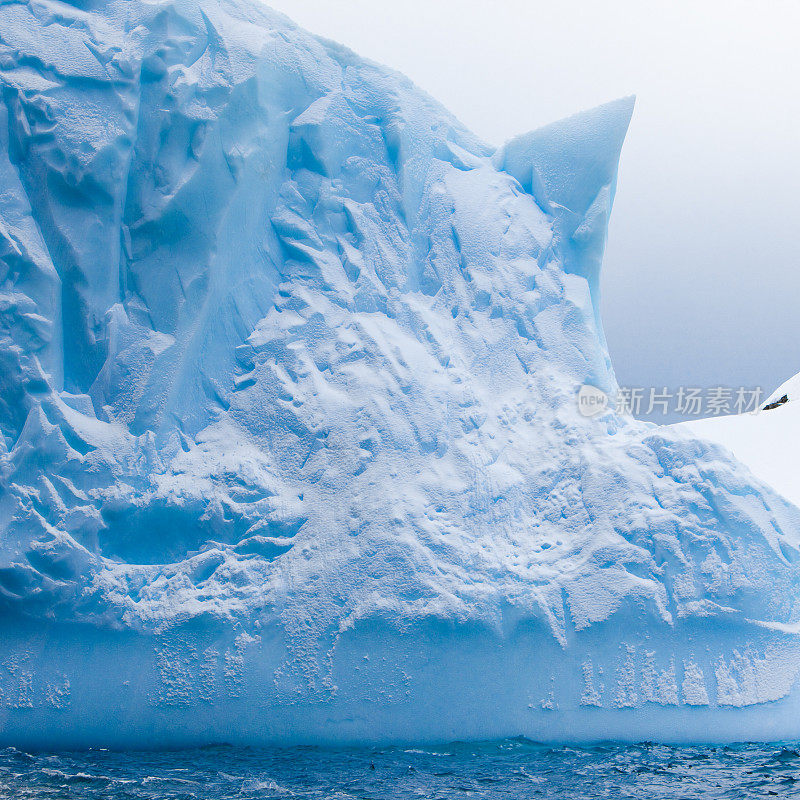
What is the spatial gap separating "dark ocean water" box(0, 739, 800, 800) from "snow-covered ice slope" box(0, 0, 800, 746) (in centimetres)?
13

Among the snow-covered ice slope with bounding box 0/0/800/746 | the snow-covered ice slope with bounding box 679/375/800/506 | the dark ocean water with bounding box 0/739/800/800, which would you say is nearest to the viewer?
the dark ocean water with bounding box 0/739/800/800

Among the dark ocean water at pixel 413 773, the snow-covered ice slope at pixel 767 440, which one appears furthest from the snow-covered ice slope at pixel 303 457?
the snow-covered ice slope at pixel 767 440

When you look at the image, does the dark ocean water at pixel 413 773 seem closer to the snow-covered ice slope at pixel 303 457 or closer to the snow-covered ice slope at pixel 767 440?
the snow-covered ice slope at pixel 303 457

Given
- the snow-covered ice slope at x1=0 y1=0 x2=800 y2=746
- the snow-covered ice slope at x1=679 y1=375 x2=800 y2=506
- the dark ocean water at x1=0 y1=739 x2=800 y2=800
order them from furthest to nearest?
the snow-covered ice slope at x1=679 y1=375 x2=800 y2=506 → the snow-covered ice slope at x1=0 y1=0 x2=800 y2=746 → the dark ocean water at x1=0 y1=739 x2=800 y2=800

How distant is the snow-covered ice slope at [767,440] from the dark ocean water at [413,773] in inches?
142

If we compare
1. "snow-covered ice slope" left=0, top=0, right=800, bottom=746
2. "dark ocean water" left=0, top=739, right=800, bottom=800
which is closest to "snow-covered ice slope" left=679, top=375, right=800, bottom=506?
A: "snow-covered ice slope" left=0, top=0, right=800, bottom=746

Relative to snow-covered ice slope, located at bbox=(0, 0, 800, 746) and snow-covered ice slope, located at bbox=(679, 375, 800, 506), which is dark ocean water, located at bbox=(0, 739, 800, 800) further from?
snow-covered ice slope, located at bbox=(679, 375, 800, 506)

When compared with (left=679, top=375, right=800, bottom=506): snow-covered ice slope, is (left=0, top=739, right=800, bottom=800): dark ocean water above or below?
below

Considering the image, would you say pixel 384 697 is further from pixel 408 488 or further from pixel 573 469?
pixel 573 469

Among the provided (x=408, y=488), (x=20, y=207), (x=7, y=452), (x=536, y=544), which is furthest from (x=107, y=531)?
(x=536, y=544)

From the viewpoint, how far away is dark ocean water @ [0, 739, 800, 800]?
363 centimetres

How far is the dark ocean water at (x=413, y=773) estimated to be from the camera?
3.63 metres

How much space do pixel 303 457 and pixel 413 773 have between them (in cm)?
193

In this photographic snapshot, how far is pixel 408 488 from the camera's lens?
469cm
